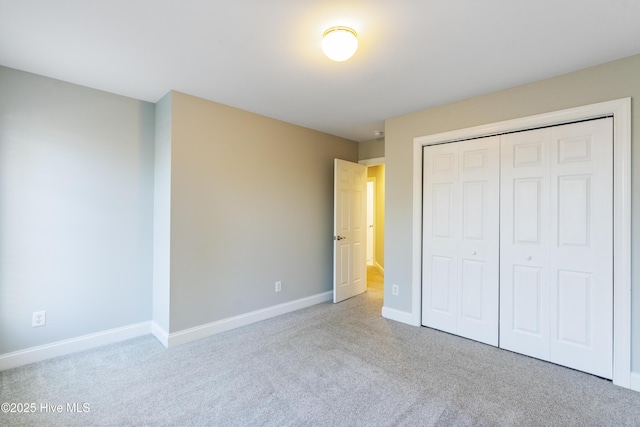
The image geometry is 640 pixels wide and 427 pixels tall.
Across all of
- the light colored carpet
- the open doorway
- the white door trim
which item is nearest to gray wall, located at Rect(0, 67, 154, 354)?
the light colored carpet

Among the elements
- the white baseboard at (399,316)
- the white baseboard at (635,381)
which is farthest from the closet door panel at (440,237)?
the white baseboard at (635,381)

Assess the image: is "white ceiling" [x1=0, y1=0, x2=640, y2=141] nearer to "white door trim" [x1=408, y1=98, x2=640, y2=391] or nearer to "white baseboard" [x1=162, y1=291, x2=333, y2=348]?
"white door trim" [x1=408, y1=98, x2=640, y2=391]

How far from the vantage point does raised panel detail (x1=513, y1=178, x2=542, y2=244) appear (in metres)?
2.56

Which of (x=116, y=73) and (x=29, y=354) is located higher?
(x=116, y=73)

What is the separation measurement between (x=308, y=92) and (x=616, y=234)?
9.07 ft

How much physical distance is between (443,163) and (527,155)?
0.75m

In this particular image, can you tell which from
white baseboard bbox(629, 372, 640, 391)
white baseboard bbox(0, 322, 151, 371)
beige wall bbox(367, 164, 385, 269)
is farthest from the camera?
beige wall bbox(367, 164, 385, 269)

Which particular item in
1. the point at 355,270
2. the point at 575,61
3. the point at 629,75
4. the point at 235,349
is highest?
the point at 575,61

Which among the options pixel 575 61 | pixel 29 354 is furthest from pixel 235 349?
pixel 575 61

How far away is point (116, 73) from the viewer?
2449 millimetres

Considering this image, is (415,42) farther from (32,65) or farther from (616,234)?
(32,65)

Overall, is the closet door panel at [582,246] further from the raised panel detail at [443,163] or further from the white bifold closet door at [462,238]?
the raised panel detail at [443,163]

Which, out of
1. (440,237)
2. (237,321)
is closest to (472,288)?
(440,237)

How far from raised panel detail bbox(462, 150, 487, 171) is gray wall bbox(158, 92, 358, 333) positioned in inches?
75.6
